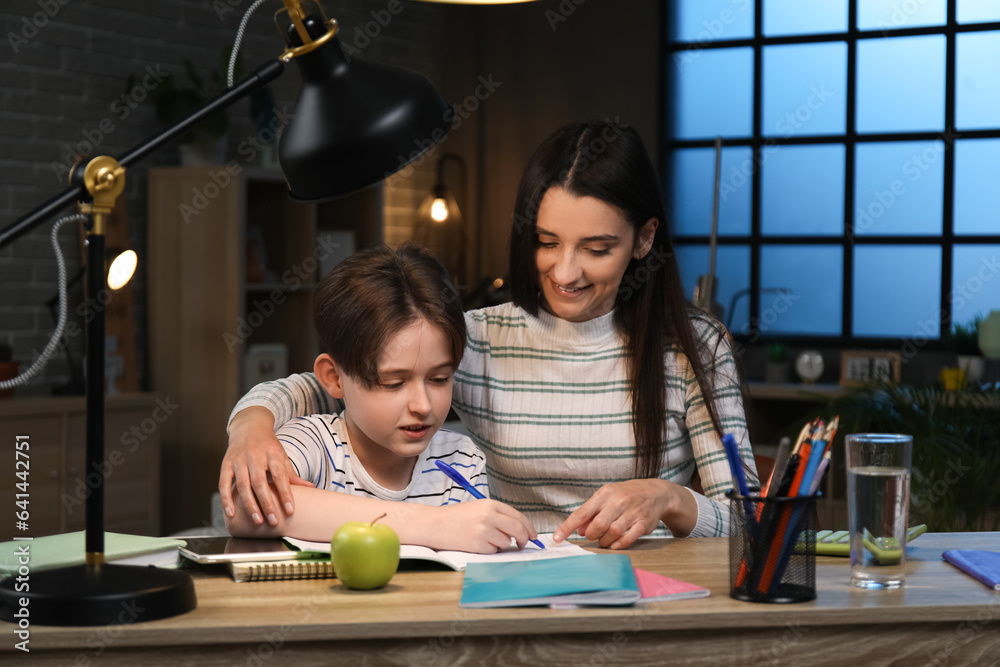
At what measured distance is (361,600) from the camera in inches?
42.1

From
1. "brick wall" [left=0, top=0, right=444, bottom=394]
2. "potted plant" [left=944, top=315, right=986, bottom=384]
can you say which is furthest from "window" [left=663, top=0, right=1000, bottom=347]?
"brick wall" [left=0, top=0, right=444, bottom=394]

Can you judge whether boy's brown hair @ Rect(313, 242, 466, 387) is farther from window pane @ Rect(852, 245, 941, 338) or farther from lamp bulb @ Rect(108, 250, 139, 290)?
window pane @ Rect(852, 245, 941, 338)

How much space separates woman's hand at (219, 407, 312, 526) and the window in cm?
413

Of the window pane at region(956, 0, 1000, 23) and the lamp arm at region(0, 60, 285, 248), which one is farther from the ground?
the window pane at region(956, 0, 1000, 23)

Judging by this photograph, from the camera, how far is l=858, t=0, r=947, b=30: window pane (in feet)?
15.9

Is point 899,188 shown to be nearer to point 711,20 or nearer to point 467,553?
point 711,20

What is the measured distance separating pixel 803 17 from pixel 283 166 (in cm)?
443

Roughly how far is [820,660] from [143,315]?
371 centimetres

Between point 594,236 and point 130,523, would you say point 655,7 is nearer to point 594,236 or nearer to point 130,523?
point 130,523

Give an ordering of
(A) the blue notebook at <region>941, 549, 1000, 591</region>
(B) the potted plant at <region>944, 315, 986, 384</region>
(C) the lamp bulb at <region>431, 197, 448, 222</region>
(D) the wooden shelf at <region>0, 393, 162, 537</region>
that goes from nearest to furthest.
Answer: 1. (A) the blue notebook at <region>941, 549, 1000, 591</region>
2. (D) the wooden shelf at <region>0, 393, 162, 537</region>
3. (B) the potted plant at <region>944, 315, 986, 384</region>
4. (C) the lamp bulb at <region>431, 197, 448, 222</region>

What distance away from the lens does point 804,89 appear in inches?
201

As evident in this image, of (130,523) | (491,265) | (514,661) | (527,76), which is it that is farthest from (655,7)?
(514,661)

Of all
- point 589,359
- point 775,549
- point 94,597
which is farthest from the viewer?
point 589,359

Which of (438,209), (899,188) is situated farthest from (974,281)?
(438,209)
